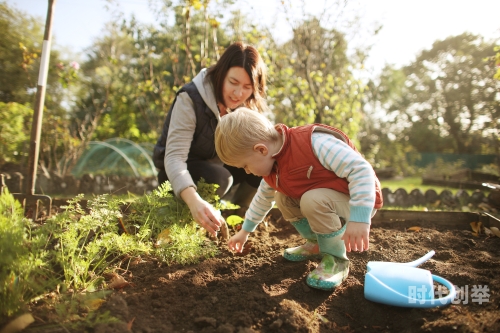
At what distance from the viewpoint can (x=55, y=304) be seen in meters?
1.22

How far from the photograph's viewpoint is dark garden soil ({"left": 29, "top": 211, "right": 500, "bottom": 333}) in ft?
4.18

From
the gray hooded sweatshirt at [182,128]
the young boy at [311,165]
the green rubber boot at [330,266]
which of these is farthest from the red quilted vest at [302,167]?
the gray hooded sweatshirt at [182,128]

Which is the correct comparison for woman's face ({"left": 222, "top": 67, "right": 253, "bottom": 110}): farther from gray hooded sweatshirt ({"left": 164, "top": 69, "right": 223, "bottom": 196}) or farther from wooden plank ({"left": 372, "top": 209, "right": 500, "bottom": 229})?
wooden plank ({"left": 372, "top": 209, "right": 500, "bottom": 229})

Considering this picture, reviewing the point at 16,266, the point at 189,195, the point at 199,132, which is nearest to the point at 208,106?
the point at 199,132

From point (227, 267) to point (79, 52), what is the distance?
14086 millimetres

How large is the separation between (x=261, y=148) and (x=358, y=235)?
0.58 meters

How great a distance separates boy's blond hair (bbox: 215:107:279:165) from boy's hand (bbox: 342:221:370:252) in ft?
1.85

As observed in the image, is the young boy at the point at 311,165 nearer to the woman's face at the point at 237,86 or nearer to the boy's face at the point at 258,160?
the boy's face at the point at 258,160

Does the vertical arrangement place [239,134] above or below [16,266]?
above

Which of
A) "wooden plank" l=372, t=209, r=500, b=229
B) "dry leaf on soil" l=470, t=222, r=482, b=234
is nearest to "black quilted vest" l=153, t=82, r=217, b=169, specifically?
"wooden plank" l=372, t=209, r=500, b=229

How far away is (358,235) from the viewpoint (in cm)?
147

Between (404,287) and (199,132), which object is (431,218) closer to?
(404,287)

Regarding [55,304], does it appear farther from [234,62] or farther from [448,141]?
[448,141]

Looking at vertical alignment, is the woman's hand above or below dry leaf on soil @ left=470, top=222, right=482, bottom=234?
above
